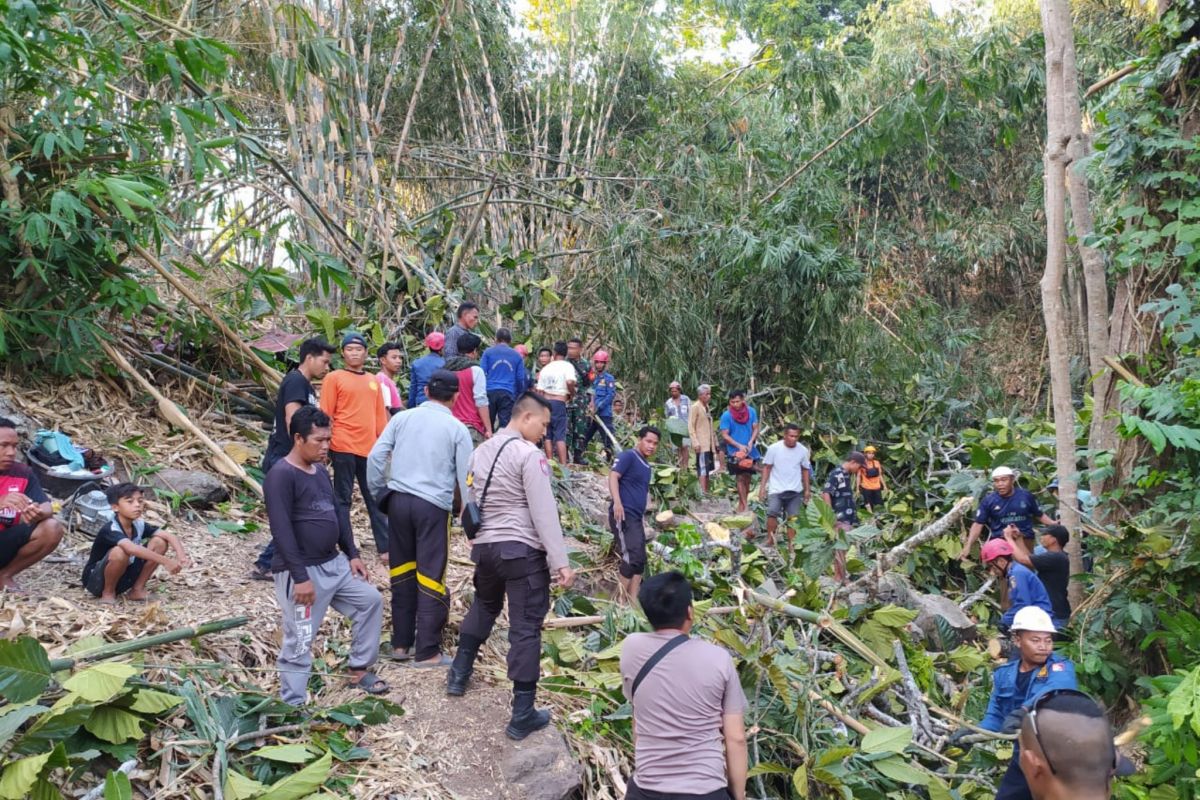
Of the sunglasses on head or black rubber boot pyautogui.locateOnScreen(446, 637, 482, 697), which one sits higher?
the sunglasses on head

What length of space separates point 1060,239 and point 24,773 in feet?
21.8

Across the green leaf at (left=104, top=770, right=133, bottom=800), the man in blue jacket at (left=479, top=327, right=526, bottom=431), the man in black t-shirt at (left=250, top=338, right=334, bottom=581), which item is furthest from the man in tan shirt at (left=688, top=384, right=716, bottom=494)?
the green leaf at (left=104, top=770, right=133, bottom=800)

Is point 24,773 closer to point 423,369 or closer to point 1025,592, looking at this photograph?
point 423,369

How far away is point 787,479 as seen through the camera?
8.84 meters

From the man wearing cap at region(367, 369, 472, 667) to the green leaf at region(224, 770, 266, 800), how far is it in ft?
3.87

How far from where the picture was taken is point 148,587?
4.94 meters

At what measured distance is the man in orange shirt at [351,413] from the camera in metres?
5.50

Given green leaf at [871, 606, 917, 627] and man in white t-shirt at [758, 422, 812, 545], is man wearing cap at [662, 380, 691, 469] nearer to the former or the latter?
man in white t-shirt at [758, 422, 812, 545]

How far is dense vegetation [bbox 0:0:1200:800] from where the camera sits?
230 inches

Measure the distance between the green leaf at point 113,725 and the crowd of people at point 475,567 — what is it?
64cm

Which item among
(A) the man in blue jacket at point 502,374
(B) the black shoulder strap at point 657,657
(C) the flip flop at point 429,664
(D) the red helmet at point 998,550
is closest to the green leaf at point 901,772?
(B) the black shoulder strap at point 657,657

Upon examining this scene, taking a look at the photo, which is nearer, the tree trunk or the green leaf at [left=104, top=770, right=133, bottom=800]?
the green leaf at [left=104, top=770, right=133, bottom=800]

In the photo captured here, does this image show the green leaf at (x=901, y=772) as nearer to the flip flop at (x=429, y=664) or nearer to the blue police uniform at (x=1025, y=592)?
the blue police uniform at (x=1025, y=592)

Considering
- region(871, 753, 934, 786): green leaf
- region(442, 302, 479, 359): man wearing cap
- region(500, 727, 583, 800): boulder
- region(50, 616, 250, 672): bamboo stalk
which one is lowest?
region(871, 753, 934, 786): green leaf
